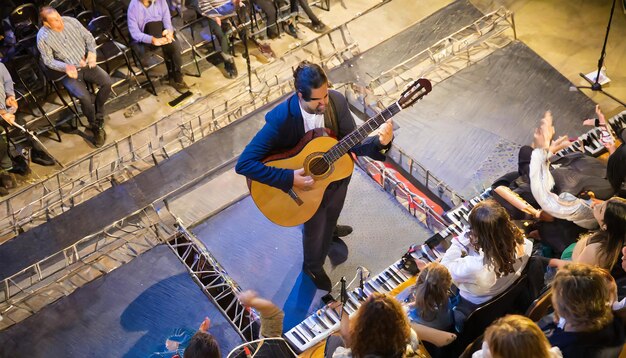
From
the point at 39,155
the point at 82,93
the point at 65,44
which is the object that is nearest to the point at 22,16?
the point at 65,44

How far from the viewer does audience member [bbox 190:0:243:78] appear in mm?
7432

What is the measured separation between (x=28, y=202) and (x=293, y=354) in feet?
9.98

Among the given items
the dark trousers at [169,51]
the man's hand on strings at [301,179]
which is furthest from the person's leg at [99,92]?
the man's hand on strings at [301,179]

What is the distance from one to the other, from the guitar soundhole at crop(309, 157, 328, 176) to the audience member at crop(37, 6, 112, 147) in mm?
2964

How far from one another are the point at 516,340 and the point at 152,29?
498 cm

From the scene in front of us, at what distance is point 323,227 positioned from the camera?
5164 millimetres

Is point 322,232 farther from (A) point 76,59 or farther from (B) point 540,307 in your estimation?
(A) point 76,59

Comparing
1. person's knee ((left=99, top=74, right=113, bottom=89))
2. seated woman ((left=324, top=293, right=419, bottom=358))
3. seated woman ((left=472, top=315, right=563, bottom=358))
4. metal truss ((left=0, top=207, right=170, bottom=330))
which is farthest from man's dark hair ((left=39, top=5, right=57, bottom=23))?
seated woman ((left=472, top=315, right=563, bottom=358))

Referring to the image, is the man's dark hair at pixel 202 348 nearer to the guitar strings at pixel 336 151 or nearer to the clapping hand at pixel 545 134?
the guitar strings at pixel 336 151

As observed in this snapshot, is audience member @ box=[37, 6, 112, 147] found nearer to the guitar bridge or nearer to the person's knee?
the person's knee

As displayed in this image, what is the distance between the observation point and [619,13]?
26.7 feet

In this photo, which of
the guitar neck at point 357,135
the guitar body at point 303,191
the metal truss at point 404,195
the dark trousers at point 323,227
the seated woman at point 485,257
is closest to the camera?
the seated woman at point 485,257

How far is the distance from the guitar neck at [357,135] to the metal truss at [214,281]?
137 centimetres

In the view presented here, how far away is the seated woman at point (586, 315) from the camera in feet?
12.0
